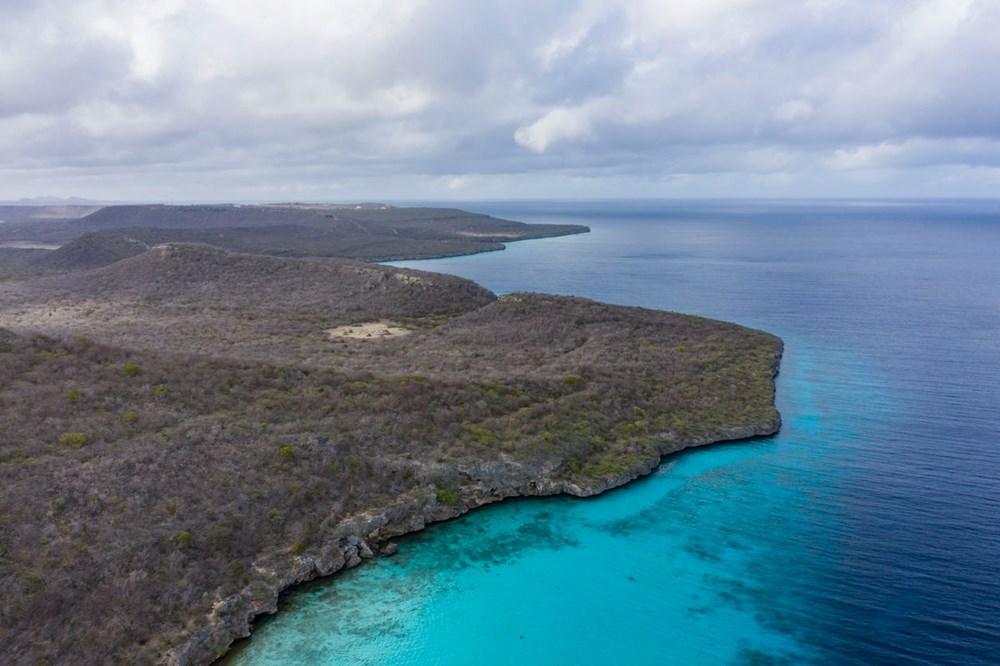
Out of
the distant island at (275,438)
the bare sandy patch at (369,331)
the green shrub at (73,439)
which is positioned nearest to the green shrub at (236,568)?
the distant island at (275,438)

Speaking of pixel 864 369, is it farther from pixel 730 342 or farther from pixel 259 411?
pixel 259 411

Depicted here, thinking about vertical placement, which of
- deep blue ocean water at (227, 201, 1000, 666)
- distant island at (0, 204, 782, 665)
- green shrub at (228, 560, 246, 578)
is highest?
distant island at (0, 204, 782, 665)

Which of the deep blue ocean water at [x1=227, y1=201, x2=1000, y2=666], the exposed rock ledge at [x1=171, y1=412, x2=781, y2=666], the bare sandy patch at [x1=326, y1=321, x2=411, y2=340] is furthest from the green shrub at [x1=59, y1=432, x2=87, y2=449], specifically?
the bare sandy patch at [x1=326, y1=321, x2=411, y2=340]

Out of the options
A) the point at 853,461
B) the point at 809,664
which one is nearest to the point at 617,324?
the point at 853,461

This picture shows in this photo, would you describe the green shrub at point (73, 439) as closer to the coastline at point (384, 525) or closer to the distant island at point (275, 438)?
the distant island at point (275, 438)

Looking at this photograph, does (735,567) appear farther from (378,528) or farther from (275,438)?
(275,438)

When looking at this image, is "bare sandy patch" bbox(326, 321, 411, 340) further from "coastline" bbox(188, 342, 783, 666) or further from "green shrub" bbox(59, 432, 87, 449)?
"coastline" bbox(188, 342, 783, 666)
